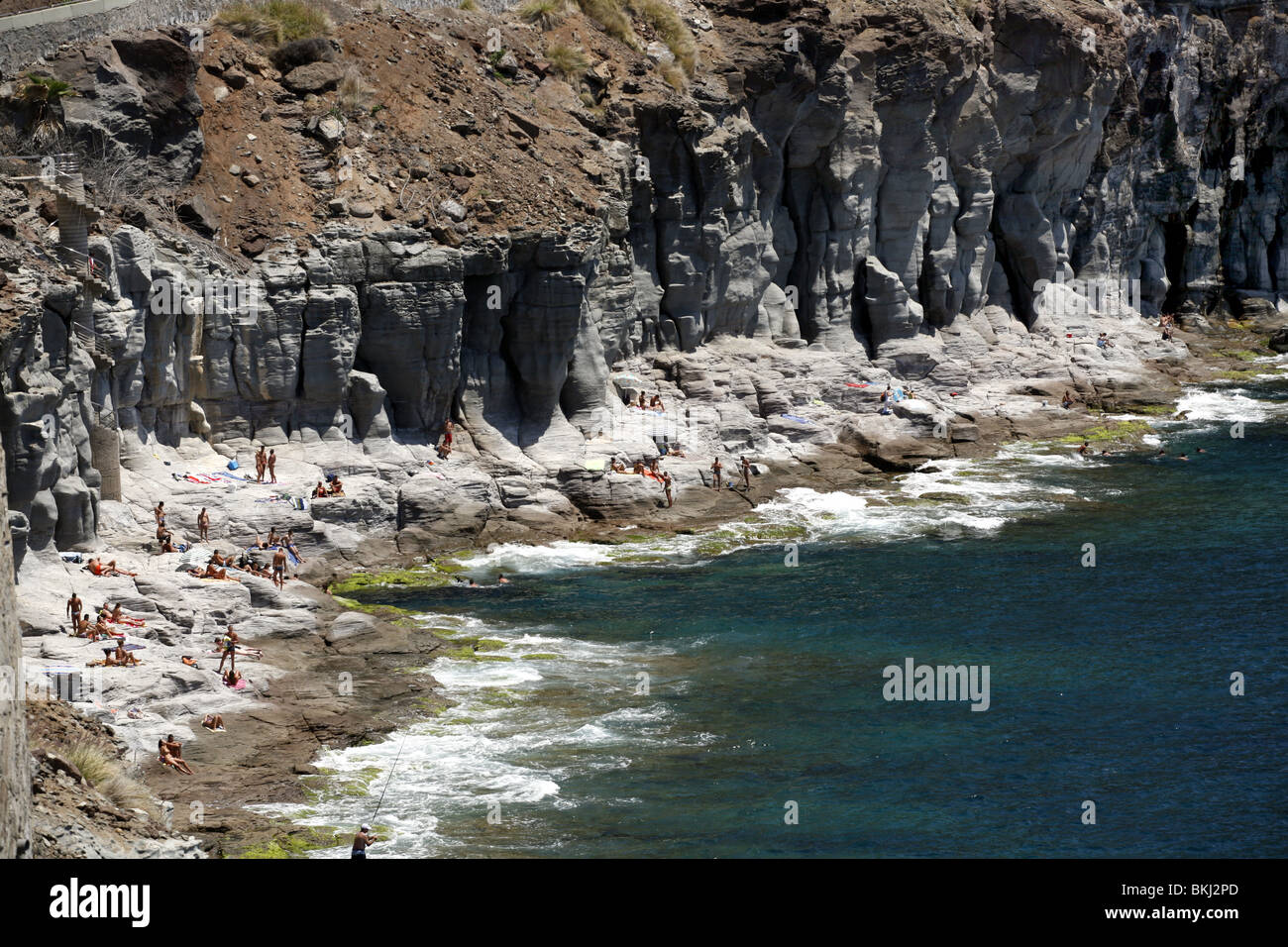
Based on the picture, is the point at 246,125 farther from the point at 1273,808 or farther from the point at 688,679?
the point at 1273,808

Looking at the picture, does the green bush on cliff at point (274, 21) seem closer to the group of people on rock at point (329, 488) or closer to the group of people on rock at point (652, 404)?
the group of people on rock at point (329, 488)

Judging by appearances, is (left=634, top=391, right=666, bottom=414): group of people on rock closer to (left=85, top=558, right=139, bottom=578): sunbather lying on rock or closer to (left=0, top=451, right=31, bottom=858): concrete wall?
(left=85, top=558, right=139, bottom=578): sunbather lying on rock

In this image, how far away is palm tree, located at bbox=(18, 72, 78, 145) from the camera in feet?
162

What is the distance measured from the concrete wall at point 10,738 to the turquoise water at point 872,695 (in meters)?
11.8

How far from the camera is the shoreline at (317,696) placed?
104ft

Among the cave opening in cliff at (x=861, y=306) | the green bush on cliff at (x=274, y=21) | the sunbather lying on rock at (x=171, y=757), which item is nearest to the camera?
the sunbather lying on rock at (x=171, y=757)

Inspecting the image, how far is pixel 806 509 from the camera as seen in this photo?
2335 inches

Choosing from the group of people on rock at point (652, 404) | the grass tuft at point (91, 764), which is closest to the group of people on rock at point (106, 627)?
the grass tuft at point (91, 764)

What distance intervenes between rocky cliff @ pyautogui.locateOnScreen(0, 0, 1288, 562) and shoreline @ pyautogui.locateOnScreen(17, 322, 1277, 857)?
2064 millimetres

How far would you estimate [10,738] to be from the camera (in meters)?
19.4

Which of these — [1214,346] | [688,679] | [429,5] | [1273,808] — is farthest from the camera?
[1214,346]

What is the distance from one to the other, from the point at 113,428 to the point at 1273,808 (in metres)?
32.8

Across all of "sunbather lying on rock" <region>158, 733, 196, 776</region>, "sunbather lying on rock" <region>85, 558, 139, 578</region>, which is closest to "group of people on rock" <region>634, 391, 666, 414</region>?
"sunbather lying on rock" <region>85, 558, 139, 578</region>
